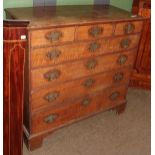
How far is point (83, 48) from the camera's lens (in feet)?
6.62

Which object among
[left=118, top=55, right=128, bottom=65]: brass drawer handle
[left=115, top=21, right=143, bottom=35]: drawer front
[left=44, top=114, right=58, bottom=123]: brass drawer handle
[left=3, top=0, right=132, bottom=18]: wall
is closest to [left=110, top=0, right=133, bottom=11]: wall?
[left=3, top=0, right=132, bottom=18]: wall

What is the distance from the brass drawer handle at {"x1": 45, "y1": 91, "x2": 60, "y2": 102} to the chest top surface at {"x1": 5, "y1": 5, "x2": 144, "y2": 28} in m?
0.58

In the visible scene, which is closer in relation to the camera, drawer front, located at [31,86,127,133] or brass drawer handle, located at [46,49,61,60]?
brass drawer handle, located at [46,49,61,60]

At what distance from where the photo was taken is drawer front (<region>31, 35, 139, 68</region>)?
1.81 meters

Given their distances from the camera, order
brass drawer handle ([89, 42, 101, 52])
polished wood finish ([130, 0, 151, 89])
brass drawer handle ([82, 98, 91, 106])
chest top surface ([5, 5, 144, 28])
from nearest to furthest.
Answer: chest top surface ([5, 5, 144, 28]) < brass drawer handle ([89, 42, 101, 52]) < brass drawer handle ([82, 98, 91, 106]) < polished wood finish ([130, 0, 151, 89])

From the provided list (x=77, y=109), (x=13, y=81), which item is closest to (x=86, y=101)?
(x=77, y=109)

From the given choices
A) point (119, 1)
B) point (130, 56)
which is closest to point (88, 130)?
point (130, 56)

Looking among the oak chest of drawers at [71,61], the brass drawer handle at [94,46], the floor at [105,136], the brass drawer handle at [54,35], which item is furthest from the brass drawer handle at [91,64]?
the floor at [105,136]

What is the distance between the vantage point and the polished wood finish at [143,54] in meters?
2.78

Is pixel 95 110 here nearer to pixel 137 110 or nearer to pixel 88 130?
pixel 88 130

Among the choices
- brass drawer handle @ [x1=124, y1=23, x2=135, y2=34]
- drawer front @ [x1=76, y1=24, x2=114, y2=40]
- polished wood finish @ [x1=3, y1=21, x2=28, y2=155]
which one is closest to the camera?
polished wood finish @ [x1=3, y1=21, x2=28, y2=155]

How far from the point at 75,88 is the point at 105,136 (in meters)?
0.60

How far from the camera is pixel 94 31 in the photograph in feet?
6.54

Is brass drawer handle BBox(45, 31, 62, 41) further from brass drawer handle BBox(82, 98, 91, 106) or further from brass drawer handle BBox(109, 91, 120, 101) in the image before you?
brass drawer handle BBox(109, 91, 120, 101)
